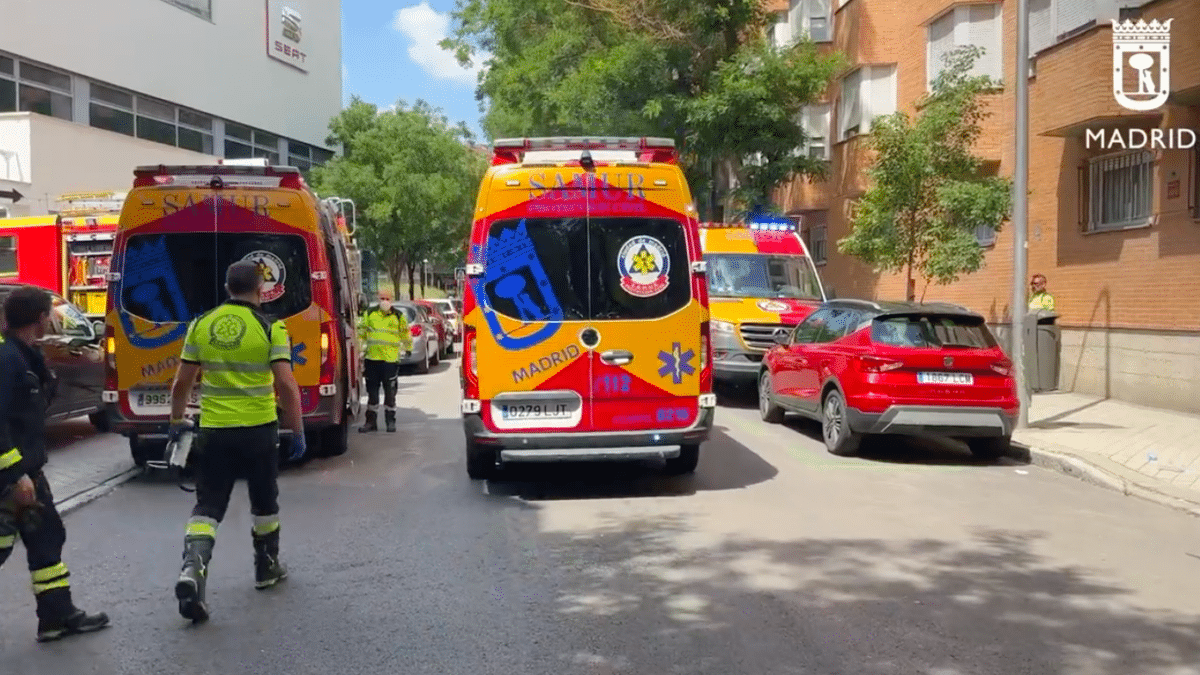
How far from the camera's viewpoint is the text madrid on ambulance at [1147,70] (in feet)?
44.3

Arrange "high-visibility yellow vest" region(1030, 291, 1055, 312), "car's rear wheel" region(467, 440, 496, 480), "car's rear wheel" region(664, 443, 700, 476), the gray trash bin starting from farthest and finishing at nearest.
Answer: "high-visibility yellow vest" region(1030, 291, 1055, 312) < the gray trash bin < "car's rear wheel" region(664, 443, 700, 476) < "car's rear wheel" region(467, 440, 496, 480)

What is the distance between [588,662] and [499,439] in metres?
3.80

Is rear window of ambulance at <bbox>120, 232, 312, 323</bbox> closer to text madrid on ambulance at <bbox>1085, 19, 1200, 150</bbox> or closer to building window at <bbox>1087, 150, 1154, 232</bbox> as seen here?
text madrid on ambulance at <bbox>1085, 19, 1200, 150</bbox>

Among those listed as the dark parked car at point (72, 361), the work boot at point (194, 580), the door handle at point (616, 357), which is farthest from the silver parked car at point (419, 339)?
the work boot at point (194, 580)

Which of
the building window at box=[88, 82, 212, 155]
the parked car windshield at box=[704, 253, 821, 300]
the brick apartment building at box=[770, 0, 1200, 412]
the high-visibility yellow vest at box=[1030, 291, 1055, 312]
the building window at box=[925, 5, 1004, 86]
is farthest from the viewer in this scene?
the building window at box=[88, 82, 212, 155]

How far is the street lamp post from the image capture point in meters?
11.7

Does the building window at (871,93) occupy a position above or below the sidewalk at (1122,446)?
above

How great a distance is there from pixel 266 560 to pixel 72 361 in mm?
6907

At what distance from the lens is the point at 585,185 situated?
8.67 meters

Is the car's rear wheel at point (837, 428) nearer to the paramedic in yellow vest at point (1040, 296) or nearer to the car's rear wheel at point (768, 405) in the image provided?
the car's rear wheel at point (768, 405)

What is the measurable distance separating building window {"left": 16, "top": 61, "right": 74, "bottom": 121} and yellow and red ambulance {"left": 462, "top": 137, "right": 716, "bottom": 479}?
76.7 feet

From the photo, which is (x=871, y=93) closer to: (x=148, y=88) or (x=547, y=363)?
(x=547, y=363)

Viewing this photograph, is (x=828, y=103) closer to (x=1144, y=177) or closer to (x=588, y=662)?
(x=1144, y=177)

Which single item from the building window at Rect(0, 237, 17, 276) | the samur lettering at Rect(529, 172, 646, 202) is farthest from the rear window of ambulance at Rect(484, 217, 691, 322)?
the building window at Rect(0, 237, 17, 276)
